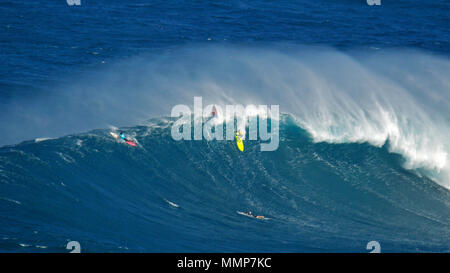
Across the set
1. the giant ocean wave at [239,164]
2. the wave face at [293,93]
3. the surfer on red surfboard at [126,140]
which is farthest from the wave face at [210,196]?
the wave face at [293,93]

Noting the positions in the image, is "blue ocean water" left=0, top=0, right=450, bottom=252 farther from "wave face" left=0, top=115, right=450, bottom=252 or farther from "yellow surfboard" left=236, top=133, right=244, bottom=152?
"yellow surfboard" left=236, top=133, right=244, bottom=152

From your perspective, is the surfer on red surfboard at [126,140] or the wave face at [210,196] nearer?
the wave face at [210,196]

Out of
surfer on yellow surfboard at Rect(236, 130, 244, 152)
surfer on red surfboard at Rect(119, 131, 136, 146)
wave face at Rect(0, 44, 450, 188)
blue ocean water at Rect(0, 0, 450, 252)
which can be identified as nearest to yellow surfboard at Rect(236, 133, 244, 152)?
surfer on yellow surfboard at Rect(236, 130, 244, 152)

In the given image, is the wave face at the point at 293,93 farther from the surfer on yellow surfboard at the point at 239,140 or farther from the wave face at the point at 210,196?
the surfer on yellow surfboard at the point at 239,140

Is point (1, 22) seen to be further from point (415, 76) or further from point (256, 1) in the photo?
point (415, 76)

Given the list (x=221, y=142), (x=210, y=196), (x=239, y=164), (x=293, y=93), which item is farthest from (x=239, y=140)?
(x=293, y=93)

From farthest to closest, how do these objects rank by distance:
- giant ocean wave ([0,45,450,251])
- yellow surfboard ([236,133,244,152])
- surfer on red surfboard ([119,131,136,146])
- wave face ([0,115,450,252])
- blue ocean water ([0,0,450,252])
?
yellow surfboard ([236,133,244,152]) < surfer on red surfboard ([119,131,136,146]) < blue ocean water ([0,0,450,252]) < giant ocean wave ([0,45,450,251]) < wave face ([0,115,450,252])
